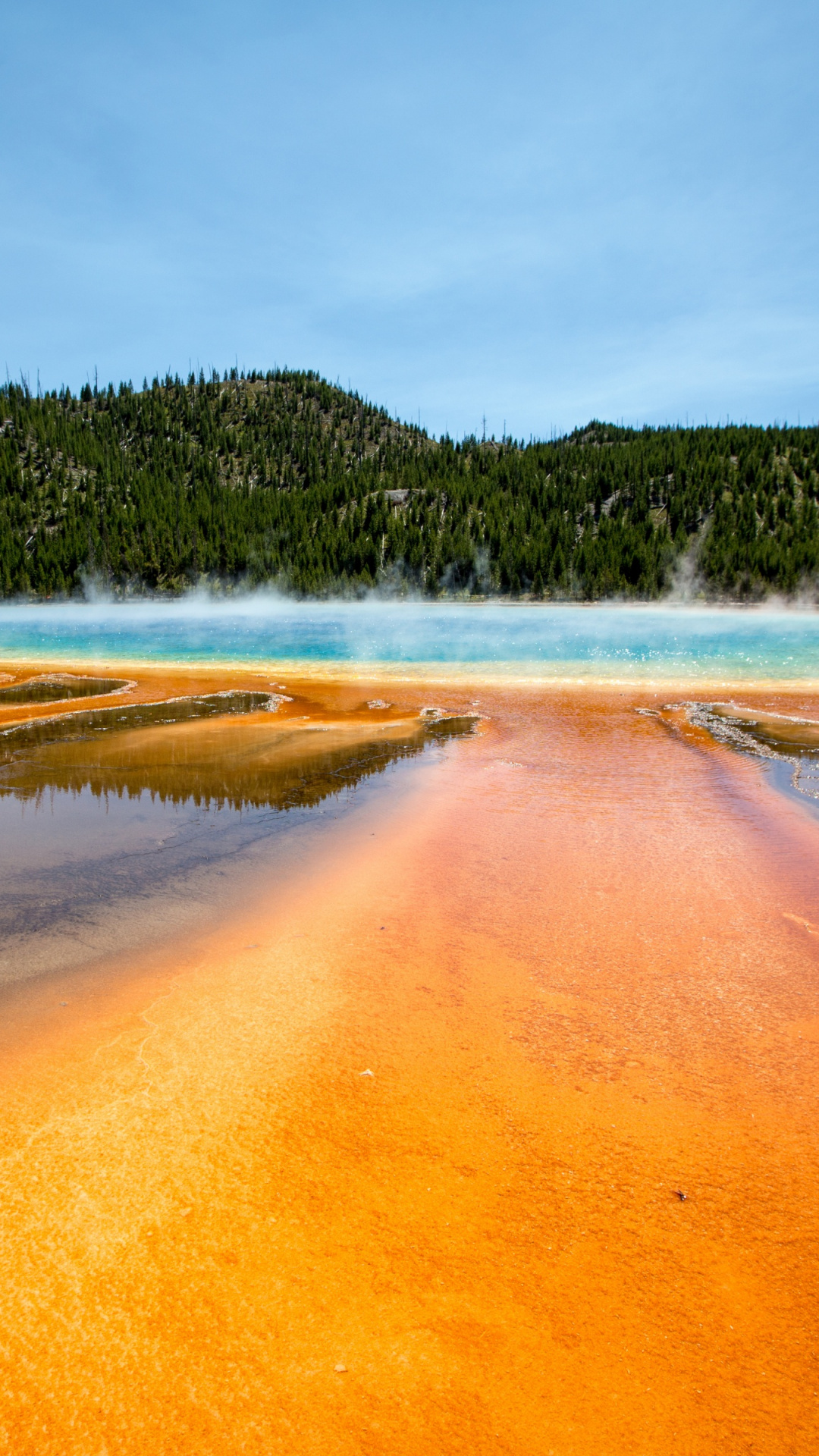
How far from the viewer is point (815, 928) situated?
5.29 m

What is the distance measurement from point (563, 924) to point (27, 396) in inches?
7305

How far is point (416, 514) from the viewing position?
10388cm

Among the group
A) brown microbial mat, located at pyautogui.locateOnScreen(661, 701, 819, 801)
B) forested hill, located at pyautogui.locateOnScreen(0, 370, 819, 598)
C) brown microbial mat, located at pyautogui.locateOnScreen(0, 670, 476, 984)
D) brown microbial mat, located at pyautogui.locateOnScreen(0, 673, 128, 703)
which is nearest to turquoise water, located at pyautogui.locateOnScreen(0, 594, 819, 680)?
brown microbial mat, located at pyautogui.locateOnScreen(0, 673, 128, 703)

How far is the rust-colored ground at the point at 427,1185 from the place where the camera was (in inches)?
86.8

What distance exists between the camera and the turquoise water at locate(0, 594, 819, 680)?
26.0 meters

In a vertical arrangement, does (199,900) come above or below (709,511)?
below

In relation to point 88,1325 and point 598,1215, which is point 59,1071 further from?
point 598,1215

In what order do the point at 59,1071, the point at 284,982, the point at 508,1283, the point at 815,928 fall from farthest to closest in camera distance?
the point at 815,928
the point at 284,982
the point at 59,1071
the point at 508,1283

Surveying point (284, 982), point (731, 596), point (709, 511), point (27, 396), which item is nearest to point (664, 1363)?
point (284, 982)

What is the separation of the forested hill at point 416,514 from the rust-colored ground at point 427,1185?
8453cm

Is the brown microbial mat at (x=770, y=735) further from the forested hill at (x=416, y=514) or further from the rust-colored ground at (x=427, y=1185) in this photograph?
the forested hill at (x=416, y=514)

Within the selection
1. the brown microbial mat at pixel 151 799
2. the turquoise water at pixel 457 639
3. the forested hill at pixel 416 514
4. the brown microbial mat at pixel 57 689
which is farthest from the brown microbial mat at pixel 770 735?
the forested hill at pixel 416 514

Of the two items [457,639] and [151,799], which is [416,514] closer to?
[457,639]

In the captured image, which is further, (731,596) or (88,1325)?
(731,596)
